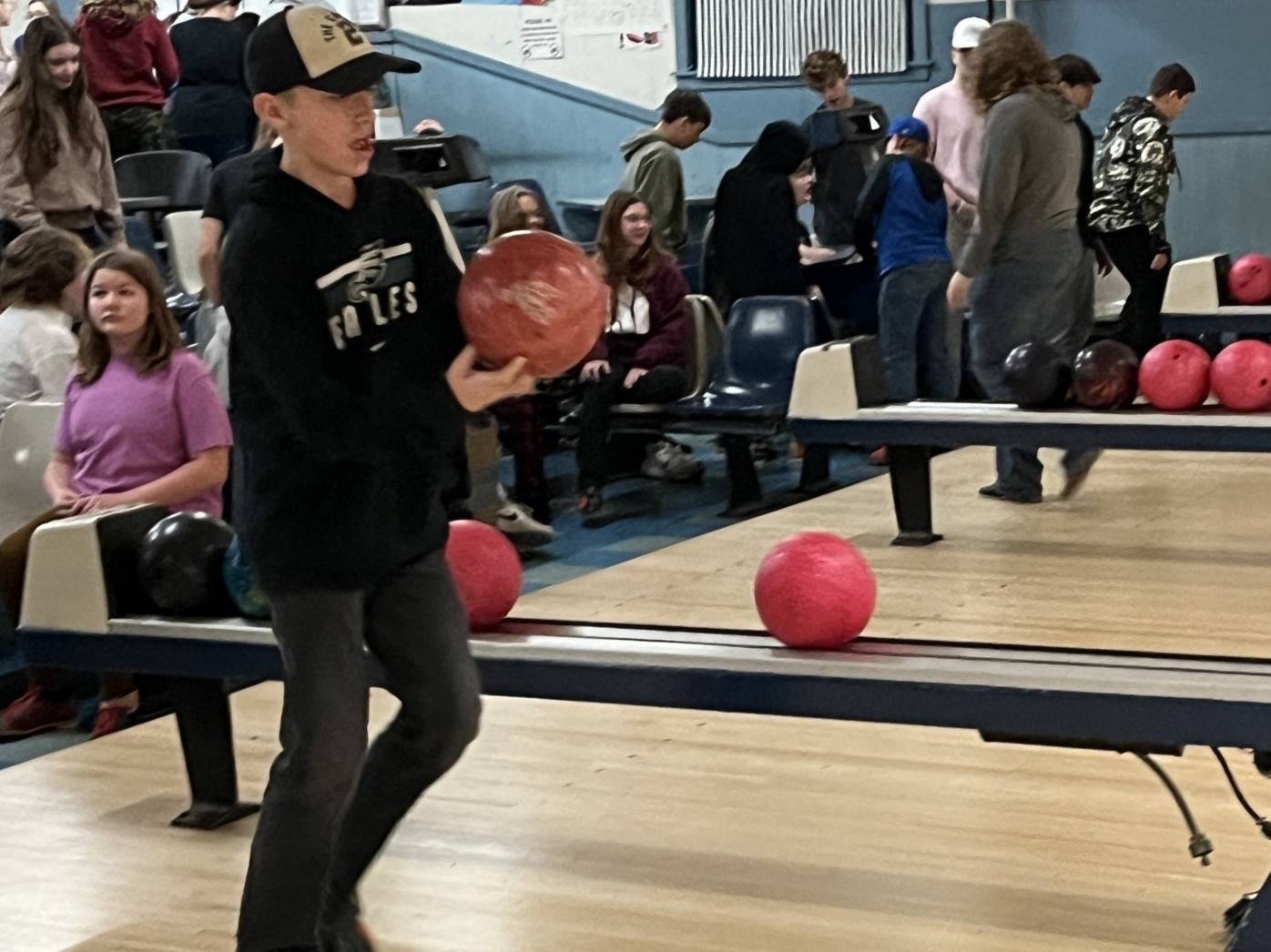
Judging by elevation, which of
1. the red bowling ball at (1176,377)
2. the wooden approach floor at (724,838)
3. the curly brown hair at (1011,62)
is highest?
the curly brown hair at (1011,62)

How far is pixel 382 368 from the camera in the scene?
2.72 meters

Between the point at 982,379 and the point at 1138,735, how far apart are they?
353 centimetres

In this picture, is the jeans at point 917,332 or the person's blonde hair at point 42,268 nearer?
the person's blonde hair at point 42,268

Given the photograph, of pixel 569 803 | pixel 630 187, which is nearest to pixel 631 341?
pixel 630 187

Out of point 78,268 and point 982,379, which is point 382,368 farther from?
point 982,379

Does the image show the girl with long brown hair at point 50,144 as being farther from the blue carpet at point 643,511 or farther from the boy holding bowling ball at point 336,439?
the boy holding bowling ball at point 336,439

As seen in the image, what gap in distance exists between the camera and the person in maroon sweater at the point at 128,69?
8.29 meters

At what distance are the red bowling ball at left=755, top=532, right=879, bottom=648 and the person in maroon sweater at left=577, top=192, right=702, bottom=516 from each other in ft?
12.8

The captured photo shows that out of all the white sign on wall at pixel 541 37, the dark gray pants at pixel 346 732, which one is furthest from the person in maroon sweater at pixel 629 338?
→ the white sign on wall at pixel 541 37

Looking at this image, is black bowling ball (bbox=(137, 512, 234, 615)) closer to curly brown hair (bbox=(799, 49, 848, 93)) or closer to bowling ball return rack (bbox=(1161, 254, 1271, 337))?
bowling ball return rack (bbox=(1161, 254, 1271, 337))

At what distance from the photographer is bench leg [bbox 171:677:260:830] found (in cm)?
392

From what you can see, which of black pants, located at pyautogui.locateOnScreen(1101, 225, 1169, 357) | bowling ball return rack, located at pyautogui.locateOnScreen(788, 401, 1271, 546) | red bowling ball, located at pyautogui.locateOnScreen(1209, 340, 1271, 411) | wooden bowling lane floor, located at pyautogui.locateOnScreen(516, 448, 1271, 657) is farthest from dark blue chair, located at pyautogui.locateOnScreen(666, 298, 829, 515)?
black pants, located at pyautogui.locateOnScreen(1101, 225, 1169, 357)

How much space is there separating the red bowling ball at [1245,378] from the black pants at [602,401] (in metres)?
2.25

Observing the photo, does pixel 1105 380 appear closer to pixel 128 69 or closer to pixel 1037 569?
pixel 1037 569
